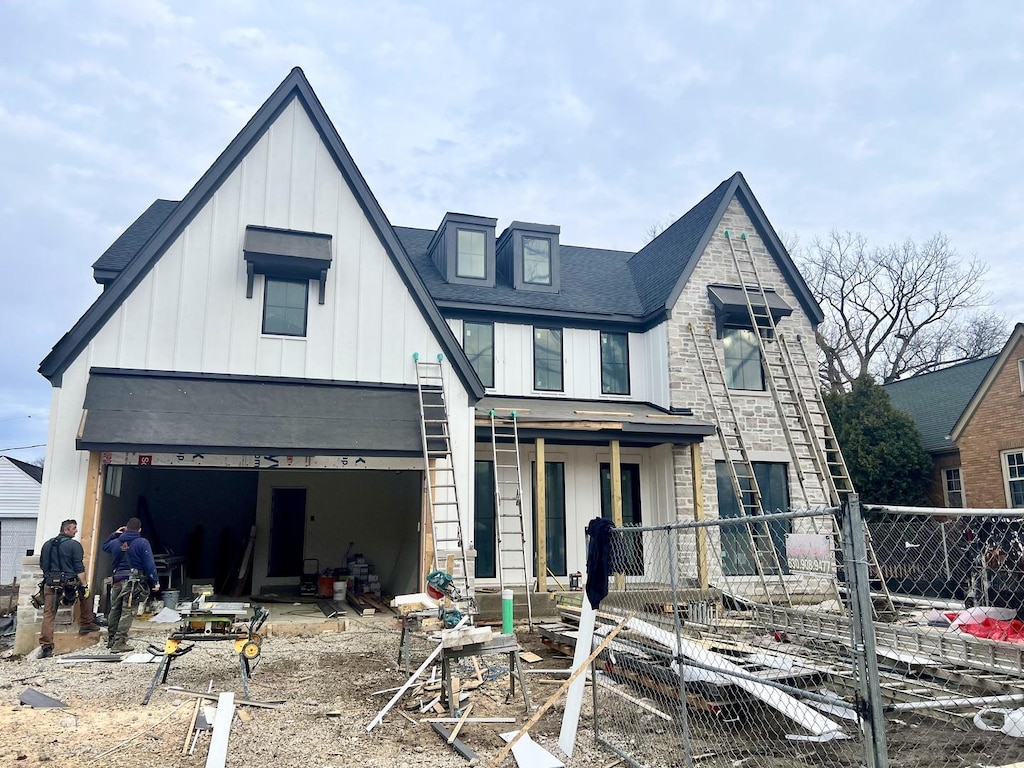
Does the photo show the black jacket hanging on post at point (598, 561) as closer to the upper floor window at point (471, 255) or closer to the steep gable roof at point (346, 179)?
the steep gable roof at point (346, 179)

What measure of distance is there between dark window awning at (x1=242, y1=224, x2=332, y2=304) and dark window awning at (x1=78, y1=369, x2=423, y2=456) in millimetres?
1822

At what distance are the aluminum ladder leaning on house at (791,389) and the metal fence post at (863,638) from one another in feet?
39.1

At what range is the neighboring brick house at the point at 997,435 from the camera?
19.4 m

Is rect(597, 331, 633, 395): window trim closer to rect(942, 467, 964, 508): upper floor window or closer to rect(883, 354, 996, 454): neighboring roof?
rect(883, 354, 996, 454): neighboring roof

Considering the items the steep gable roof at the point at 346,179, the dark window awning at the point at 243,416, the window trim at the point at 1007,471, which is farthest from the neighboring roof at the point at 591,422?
→ the window trim at the point at 1007,471


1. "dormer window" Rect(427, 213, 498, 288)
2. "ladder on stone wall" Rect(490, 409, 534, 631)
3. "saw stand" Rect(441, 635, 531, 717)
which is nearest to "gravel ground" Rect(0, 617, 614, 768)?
"saw stand" Rect(441, 635, 531, 717)

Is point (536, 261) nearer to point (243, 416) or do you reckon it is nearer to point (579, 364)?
point (579, 364)

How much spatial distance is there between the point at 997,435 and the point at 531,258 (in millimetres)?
13619

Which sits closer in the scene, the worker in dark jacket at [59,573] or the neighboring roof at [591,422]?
the worker in dark jacket at [59,573]

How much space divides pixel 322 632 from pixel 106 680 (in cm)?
374

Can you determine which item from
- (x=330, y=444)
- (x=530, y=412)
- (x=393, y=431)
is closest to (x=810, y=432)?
(x=530, y=412)

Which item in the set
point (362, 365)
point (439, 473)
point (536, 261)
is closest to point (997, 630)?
point (439, 473)

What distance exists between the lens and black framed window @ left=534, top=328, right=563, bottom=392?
16969mm

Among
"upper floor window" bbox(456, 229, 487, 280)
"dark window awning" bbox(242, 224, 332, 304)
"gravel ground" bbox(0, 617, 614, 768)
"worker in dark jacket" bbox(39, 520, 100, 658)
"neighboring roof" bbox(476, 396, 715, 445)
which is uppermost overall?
"upper floor window" bbox(456, 229, 487, 280)
